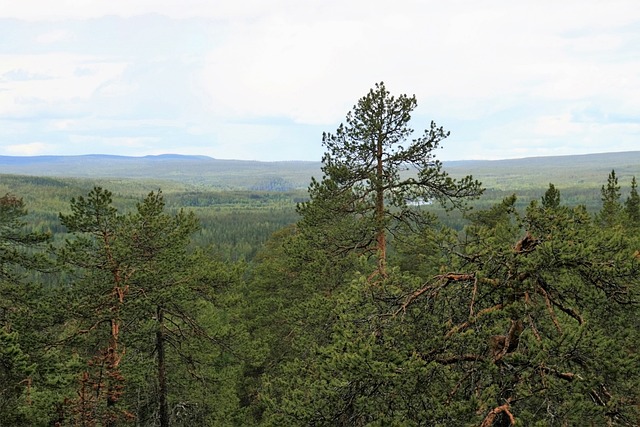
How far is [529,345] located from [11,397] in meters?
15.0

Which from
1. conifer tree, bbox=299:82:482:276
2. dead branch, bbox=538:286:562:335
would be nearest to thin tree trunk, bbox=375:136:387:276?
conifer tree, bbox=299:82:482:276

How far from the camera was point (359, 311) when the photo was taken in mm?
7703

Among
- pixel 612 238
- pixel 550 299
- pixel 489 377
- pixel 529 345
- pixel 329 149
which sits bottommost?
pixel 489 377

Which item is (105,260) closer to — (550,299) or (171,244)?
(171,244)

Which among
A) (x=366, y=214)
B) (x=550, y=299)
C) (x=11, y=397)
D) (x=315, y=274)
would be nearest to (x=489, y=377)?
(x=550, y=299)

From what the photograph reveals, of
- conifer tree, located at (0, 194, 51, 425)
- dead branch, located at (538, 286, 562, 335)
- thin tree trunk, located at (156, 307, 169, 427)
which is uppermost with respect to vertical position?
dead branch, located at (538, 286, 562, 335)

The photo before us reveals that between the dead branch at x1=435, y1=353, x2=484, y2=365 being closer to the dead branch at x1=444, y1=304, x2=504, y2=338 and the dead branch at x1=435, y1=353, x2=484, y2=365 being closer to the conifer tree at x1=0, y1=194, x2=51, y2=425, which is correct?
the dead branch at x1=444, y1=304, x2=504, y2=338

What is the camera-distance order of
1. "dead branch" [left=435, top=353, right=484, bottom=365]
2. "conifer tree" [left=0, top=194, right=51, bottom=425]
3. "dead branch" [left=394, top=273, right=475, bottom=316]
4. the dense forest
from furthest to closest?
"conifer tree" [left=0, top=194, right=51, bottom=425] < "dead branch" [left=394, top=273, right=475, bottom=316] < "dead branch" [left=435, top=353, right=484, bottom=365] < the dense forest

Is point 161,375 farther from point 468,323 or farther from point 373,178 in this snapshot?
point 468,323

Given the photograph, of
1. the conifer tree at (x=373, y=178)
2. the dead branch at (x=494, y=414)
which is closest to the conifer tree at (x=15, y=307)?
the conifer tree at (x=373, y=178)

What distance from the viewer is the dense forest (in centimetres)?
645

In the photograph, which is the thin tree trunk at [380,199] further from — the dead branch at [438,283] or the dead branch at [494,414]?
the dead branch at [494,414]

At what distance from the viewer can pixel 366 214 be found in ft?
51.4

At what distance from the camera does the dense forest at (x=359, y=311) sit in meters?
6.45
